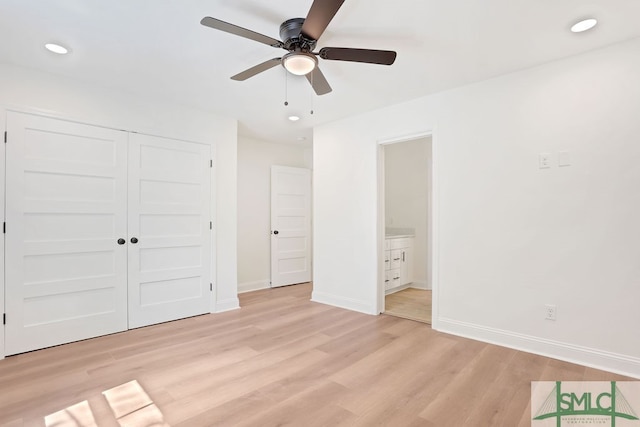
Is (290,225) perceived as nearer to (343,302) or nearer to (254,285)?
(254,285)

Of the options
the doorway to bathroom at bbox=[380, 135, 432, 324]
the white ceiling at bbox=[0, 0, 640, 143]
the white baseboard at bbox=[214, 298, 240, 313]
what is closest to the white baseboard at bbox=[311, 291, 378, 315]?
the doorway to bathroom at bbox=[380, 135, 432, 324]

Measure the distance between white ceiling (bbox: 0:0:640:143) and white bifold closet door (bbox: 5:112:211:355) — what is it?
660mm

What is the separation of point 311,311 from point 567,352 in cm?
261

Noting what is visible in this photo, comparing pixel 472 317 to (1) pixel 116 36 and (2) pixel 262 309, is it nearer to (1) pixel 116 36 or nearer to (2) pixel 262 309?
(2) pixel 262 309

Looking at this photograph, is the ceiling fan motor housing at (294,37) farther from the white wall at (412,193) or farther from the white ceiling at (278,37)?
the white wall at (412,193)

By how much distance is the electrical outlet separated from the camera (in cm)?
268

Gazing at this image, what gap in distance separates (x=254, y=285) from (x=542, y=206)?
4.21 m

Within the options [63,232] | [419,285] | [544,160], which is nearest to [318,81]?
[544,160]

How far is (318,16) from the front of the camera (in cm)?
175

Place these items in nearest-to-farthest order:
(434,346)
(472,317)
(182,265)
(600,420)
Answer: (600,420), (434,346), (472,317), (182,265)

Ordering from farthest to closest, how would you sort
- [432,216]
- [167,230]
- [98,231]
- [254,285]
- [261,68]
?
[254,285] → [167,230] → [432,216] → [98,231] → [261,68]

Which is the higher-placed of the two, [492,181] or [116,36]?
[116,36]

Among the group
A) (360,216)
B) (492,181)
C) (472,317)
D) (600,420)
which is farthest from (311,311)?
(600,420)

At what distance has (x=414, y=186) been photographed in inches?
222
